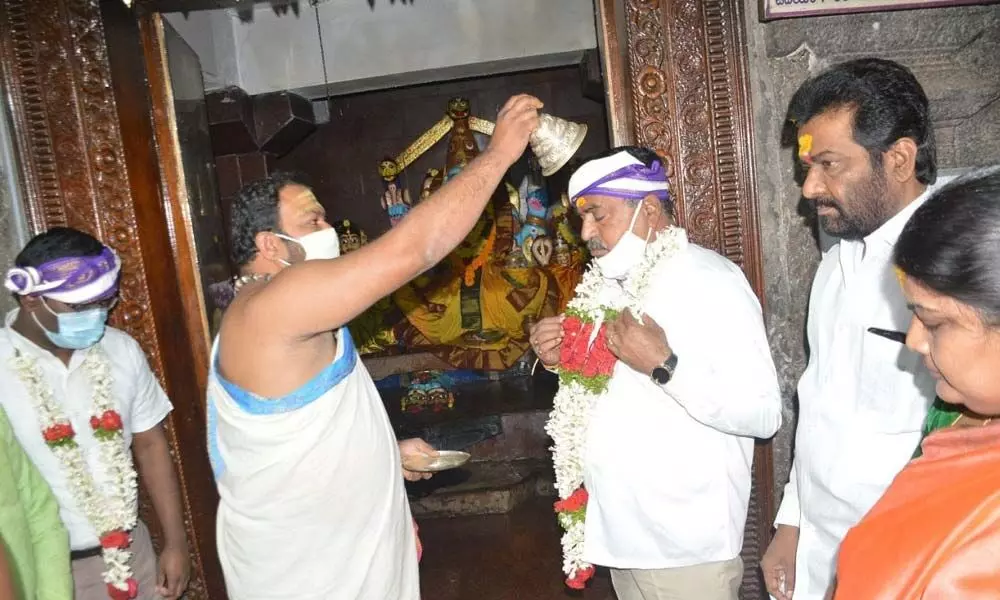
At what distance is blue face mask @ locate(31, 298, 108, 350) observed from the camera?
8.78 ft

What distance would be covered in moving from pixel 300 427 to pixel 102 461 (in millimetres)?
1365

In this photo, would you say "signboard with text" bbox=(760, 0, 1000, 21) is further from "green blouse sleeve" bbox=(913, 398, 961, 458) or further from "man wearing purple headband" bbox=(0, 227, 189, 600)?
"man wearing purple headband" bbox=(0, 227, 189, 600)

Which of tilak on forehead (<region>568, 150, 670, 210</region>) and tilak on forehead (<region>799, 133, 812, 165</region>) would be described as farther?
tilak on forehead (<region>568, 150, 670, 210</region>)

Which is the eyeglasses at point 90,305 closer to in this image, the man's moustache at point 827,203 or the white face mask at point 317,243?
the white face mask at point 317,243

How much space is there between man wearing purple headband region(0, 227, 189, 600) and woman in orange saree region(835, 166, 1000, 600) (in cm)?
271

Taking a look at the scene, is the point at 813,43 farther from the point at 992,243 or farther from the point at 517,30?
the point at 517,30

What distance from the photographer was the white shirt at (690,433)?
2.10 meters

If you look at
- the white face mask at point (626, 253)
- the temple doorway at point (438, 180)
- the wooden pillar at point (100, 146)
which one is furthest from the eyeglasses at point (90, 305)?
the white face mask at point (626, 253)

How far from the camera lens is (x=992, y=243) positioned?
3.34 feet

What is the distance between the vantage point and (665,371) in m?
2.09

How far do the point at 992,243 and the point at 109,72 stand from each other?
3.52 meters

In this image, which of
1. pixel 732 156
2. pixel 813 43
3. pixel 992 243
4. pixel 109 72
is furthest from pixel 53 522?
pixel 813 43

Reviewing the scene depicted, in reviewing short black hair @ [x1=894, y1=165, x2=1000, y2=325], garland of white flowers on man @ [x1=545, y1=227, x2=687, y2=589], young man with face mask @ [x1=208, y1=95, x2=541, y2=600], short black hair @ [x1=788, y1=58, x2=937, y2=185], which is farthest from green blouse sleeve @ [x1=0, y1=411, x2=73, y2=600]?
short black hair @ [x1=788, y1=58, x2=937, y2=185]

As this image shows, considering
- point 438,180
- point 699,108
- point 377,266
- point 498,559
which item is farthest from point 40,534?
point 438,180
